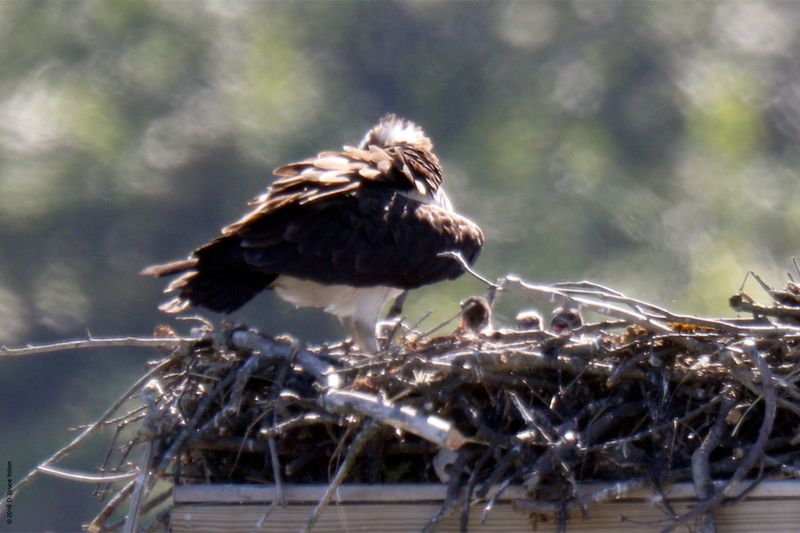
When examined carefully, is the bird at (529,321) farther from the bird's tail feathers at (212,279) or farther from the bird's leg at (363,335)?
the bird's tail feathers at (212,279)

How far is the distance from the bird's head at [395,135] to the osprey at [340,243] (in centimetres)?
69

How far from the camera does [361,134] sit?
1321 cm

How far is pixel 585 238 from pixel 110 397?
3959 mm

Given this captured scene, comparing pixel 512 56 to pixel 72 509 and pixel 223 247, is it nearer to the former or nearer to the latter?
pixel 72 509

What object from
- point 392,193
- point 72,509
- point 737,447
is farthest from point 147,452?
point 72,509

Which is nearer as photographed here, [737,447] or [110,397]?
[737,447]

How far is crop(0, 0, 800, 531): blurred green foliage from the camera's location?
1142 centimetres

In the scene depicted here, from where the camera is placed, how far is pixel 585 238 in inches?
462

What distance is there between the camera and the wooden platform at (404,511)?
4.23 meters

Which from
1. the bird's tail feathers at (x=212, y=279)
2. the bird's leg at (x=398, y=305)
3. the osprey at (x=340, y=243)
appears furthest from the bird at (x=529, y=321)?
the bird's tail feathers at (x=212, y=279)

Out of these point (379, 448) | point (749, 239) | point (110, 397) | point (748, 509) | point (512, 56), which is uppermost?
point (512, 56)

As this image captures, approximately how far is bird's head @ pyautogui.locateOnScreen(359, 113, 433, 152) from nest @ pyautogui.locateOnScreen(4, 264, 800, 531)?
3.05 m

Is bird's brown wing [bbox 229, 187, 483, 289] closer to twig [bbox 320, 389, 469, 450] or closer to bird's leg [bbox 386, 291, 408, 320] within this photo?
bird's leg [bbox 386, 291, 408, 320]

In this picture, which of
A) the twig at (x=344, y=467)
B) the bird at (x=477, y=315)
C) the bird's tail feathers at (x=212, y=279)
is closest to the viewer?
the twig at (x=344, y=467)
